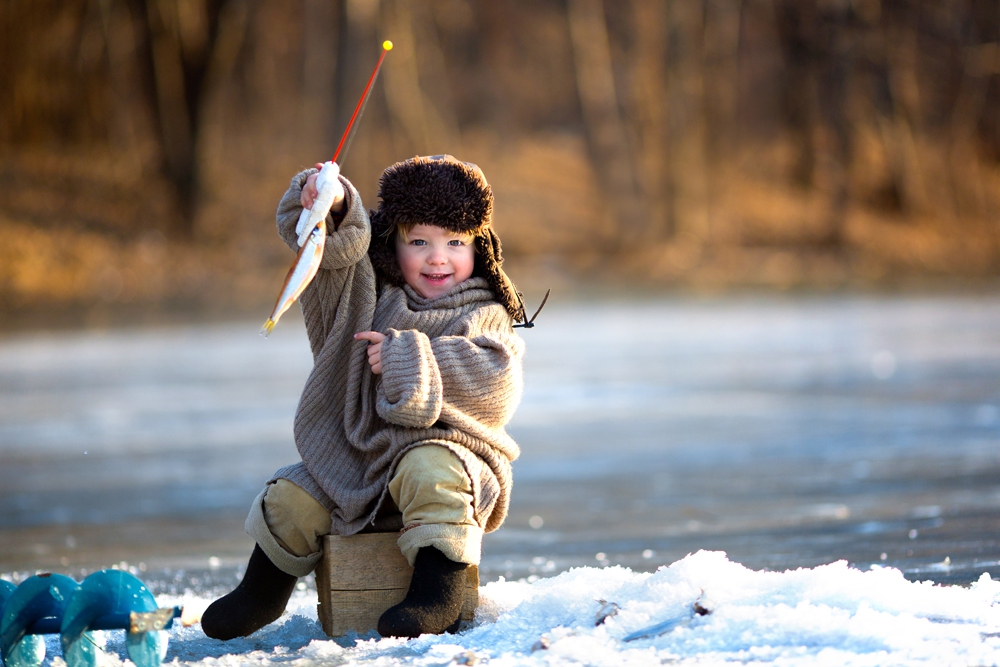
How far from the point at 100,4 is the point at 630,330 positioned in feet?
60.0

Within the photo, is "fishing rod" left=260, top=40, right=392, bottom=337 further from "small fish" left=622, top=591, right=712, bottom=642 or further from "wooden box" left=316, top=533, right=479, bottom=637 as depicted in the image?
"small fish" left=622, top=591, right=712, bottom=642

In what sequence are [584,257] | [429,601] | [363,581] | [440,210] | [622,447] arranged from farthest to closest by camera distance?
[584,257] → [622,447] → [440,210] → [363,581] → [429,601]

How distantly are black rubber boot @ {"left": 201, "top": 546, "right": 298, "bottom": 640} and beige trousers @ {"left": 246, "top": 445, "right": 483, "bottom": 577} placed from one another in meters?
0.03

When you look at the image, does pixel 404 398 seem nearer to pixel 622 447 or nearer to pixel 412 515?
pixel 412 515

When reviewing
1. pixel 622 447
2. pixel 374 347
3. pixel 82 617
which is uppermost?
pixel 622 447

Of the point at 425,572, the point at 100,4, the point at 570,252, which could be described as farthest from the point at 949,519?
the point at 100,4

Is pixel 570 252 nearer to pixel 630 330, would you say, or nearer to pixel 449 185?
pixel 630 330

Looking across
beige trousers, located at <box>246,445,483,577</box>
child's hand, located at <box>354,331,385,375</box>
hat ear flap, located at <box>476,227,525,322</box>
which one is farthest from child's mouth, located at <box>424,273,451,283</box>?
beige trousers, located at <box>246,445,483,577</box>

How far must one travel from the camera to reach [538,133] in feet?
91.2

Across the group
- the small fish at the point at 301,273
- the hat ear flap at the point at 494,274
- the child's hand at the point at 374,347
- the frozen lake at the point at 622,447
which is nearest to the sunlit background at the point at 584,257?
the frozen lake at the point at 622,447

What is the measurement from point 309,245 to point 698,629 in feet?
3.89

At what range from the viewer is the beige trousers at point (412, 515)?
2.74 metres

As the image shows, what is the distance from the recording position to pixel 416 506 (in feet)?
9.03

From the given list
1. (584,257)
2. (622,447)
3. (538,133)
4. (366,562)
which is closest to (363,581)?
(366,562)
